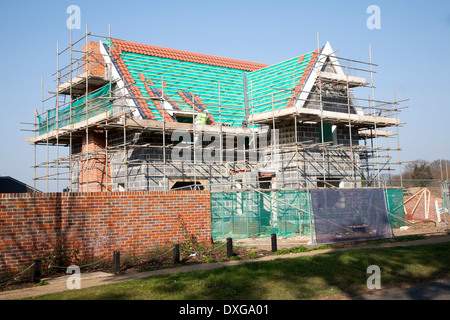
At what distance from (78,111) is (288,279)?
16.7 m

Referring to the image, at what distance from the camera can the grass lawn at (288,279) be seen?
9094mm

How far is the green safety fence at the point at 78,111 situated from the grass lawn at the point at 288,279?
11547 millimetres

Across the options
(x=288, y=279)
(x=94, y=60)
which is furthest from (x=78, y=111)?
(x=288, y=279)

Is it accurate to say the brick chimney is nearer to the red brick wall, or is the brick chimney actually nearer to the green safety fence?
the green safety fence

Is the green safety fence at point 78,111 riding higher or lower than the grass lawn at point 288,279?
higher

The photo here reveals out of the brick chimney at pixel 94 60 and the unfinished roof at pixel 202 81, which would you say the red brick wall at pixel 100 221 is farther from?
the brick chimney at pixel 94 60

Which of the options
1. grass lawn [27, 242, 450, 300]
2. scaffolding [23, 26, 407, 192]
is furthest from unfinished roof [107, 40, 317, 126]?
grass lawn [27, 242, 450, 300]

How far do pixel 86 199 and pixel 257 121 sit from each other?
11428 millimetres

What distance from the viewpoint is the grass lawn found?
9094 mm

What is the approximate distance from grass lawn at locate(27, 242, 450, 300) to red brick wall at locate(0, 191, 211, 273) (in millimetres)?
3359

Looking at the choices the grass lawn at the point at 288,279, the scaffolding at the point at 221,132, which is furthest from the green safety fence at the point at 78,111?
the grass lawn at the point at 288,279

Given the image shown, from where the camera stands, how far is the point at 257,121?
898 inches
